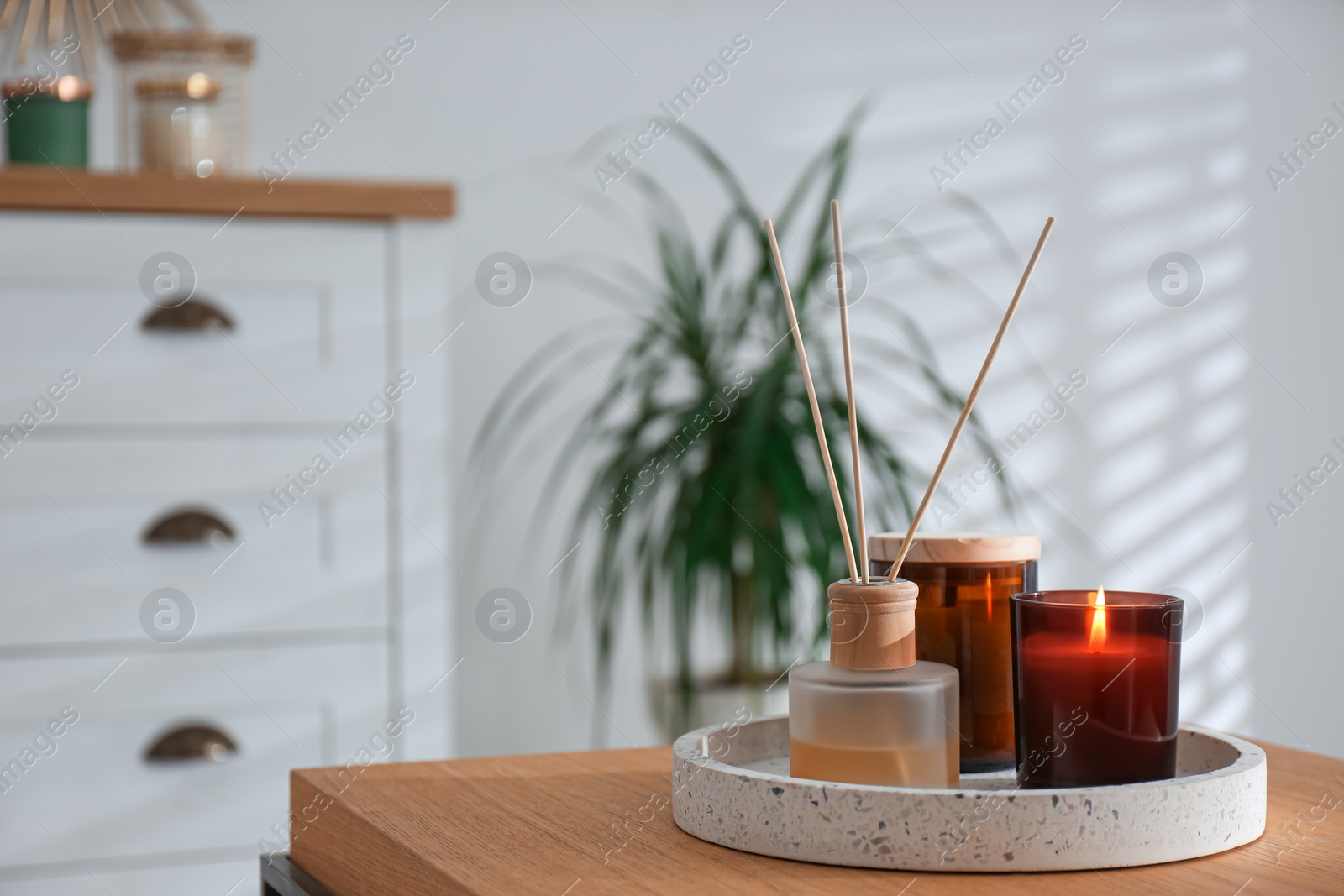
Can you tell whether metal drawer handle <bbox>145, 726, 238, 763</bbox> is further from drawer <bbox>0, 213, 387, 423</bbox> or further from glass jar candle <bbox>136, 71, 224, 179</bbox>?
glass jar candle <bbox>136, 71, 224, 179</bbox>

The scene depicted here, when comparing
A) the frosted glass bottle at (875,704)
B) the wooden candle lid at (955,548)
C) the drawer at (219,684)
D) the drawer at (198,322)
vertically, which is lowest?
the drawer at (219,684)

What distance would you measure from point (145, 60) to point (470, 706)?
1.06 m

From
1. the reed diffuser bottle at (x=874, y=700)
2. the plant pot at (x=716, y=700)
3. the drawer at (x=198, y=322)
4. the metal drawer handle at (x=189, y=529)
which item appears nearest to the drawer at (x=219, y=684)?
the metal drawer handle at (x=189, y=529)

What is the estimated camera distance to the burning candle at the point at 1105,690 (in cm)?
56

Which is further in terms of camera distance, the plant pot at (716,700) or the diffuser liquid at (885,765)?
the plant pot at (716,700)

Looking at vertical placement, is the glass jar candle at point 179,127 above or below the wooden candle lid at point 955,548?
above

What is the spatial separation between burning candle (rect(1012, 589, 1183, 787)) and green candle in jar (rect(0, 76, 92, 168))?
4.57 feet

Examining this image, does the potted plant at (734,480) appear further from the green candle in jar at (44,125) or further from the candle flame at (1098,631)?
the candle flame at (1098,631)

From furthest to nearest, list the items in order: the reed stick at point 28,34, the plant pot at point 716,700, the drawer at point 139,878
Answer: the reed stick at point 28,34
the plant pot at point 716,700
the drawer at point 139,878

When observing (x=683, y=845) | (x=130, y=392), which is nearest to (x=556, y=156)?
(x=130, y=392)

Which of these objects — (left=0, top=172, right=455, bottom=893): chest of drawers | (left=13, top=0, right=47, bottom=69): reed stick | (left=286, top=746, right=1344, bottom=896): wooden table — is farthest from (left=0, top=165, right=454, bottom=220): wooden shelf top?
(left=286, top=746, right=1344, bottom=896): wooden table

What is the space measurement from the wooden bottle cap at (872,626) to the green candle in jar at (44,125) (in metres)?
1.33

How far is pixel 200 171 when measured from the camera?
158 centimetres

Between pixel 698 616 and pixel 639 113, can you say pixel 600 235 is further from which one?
pixel 698 616
